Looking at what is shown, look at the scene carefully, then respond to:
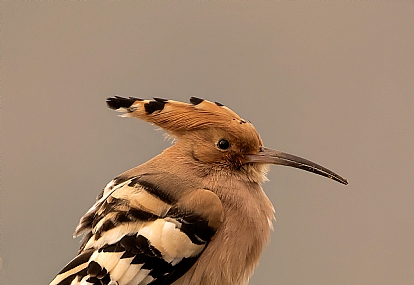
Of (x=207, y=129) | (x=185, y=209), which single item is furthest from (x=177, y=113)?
(x=185, y=209)

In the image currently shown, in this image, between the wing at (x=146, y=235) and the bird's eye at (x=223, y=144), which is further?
the bird's eye at (x=223, y=144)

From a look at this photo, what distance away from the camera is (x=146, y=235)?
929 millimetres

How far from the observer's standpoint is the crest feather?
1061 millimetres

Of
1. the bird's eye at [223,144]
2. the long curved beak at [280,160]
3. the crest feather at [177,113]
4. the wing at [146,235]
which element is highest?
the crest feather at [177,113]

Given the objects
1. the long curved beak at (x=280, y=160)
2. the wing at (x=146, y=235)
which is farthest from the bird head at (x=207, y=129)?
the wing at (x=146, y=235)

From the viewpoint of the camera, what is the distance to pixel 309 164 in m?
1.12

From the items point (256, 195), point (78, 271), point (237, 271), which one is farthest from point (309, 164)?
point (78, 271)

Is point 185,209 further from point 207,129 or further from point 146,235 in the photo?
point 207,129

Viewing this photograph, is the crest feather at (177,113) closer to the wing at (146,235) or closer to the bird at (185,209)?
the bird at (185,209)

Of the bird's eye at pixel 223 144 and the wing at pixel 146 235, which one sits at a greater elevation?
the bird's eye at pixel 223 144

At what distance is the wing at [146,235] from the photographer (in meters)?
0.91

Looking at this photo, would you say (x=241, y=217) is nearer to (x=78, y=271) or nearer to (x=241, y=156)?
(x=241, y=156)

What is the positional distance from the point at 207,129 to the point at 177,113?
2.6 inches

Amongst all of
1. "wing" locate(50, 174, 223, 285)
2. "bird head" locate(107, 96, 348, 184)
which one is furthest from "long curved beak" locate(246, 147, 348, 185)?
"wing" locate(50, 174, 223, 285)
